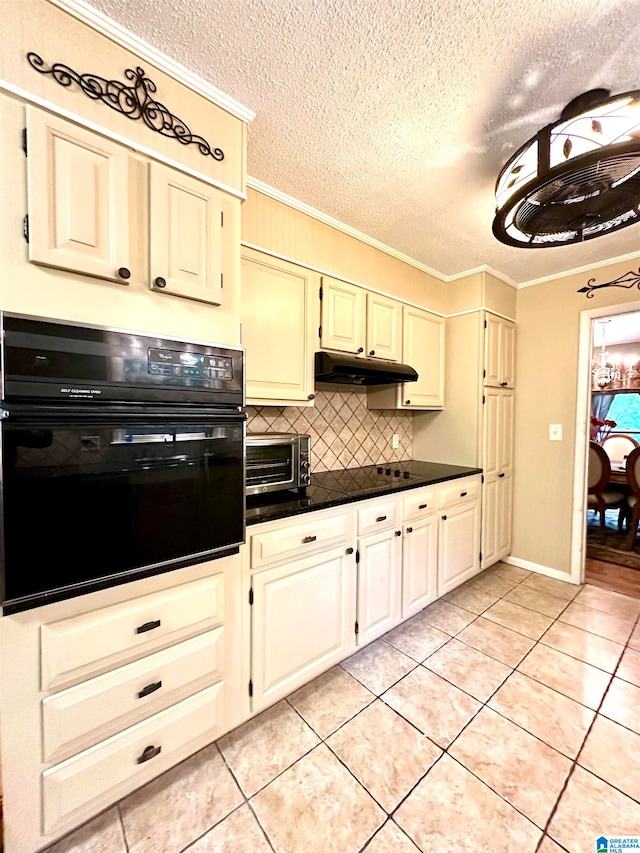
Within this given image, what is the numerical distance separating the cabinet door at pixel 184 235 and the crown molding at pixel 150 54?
0.32m

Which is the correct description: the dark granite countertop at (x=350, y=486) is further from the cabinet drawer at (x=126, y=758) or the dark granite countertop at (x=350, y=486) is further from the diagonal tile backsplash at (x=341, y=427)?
the cabinet drawer at (x=126, y=758)

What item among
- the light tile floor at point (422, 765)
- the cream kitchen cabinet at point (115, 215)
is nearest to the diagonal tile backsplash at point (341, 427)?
the cream kitchen cabinet at point (115, 215)

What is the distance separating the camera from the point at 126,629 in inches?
44.8

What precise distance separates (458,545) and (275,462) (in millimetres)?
1674

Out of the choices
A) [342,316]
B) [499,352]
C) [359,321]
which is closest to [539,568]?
[499,352]

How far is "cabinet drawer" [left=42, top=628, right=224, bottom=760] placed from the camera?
1.03 m

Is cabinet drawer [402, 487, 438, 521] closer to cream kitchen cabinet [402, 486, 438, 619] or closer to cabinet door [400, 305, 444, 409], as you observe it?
cream kitchen cabinet [402, 486, 438, 619]

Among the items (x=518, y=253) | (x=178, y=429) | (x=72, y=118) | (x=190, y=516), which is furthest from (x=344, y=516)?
(x=518, y=253)

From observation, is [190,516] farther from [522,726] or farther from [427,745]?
[522,726]

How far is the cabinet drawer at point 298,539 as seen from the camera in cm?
148

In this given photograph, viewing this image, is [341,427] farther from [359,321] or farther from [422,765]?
[422,765]

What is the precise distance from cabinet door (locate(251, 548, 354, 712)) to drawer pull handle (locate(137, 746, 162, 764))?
1.27 ft

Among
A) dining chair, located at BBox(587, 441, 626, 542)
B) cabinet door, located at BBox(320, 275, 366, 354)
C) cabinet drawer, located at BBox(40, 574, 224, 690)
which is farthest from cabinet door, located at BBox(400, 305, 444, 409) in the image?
dining chair, located at BBox(587, 441, 626, 542)

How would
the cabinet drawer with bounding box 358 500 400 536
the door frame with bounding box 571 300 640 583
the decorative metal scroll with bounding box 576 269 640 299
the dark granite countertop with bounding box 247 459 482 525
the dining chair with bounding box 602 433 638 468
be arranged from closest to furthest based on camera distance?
1. the dark granite countertop with bounding box 247 459 482 525
2. the cabinet drawer with bounding box 358 500 400 536
3. the decorative metal scroll with bounding box 576 269 640 299
4. the door frame with bounding box 571 300 640 583
5. the dining chair with bounding box 602 433 638 468
